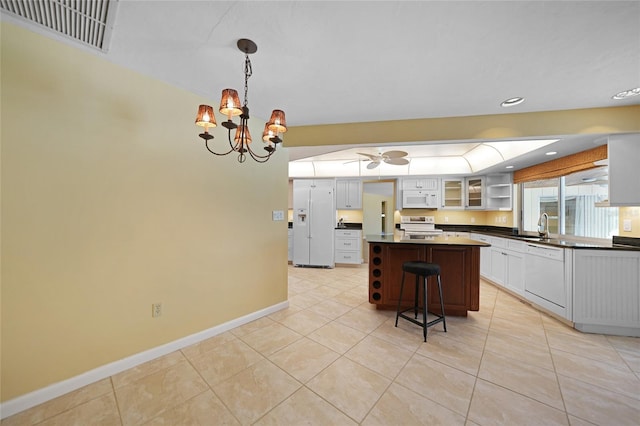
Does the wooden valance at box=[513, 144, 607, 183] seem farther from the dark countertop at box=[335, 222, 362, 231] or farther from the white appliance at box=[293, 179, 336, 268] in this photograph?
the white appliance at box=[293, 179, 336, 268]

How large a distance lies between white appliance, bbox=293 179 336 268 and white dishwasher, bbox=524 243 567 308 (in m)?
3.43

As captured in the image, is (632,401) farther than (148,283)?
No

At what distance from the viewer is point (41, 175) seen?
1.59 m

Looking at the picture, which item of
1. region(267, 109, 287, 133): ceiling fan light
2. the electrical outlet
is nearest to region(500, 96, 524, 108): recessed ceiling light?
region(267, 109, 287, 133): ceiling fan light

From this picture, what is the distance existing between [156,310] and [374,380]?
76.8 inches

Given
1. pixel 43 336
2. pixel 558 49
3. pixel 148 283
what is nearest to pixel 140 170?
pixel 148 283

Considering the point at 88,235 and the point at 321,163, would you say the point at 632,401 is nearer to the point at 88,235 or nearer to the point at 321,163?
the point at 88,235

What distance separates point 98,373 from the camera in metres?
1.79

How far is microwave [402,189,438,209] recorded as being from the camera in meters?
5.57

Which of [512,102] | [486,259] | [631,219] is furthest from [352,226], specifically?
[631,219]

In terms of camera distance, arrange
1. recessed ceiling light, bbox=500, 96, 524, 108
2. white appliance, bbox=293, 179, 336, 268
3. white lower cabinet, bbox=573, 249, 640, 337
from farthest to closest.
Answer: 1. white appliance, bbox=293, 179, 336, 268
2. white lower cabinet, bbox=573, 249, 640, 337
3. recessed ceiling light, bbox=500, 96, 524, 108

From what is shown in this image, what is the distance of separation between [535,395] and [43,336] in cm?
344

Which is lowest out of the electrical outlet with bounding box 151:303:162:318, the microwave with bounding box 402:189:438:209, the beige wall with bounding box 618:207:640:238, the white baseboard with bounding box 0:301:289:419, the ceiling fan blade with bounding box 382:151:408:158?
the white baseboard with bounding box 0:301:289:419

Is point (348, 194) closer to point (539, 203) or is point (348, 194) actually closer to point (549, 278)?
point (539, 203)
